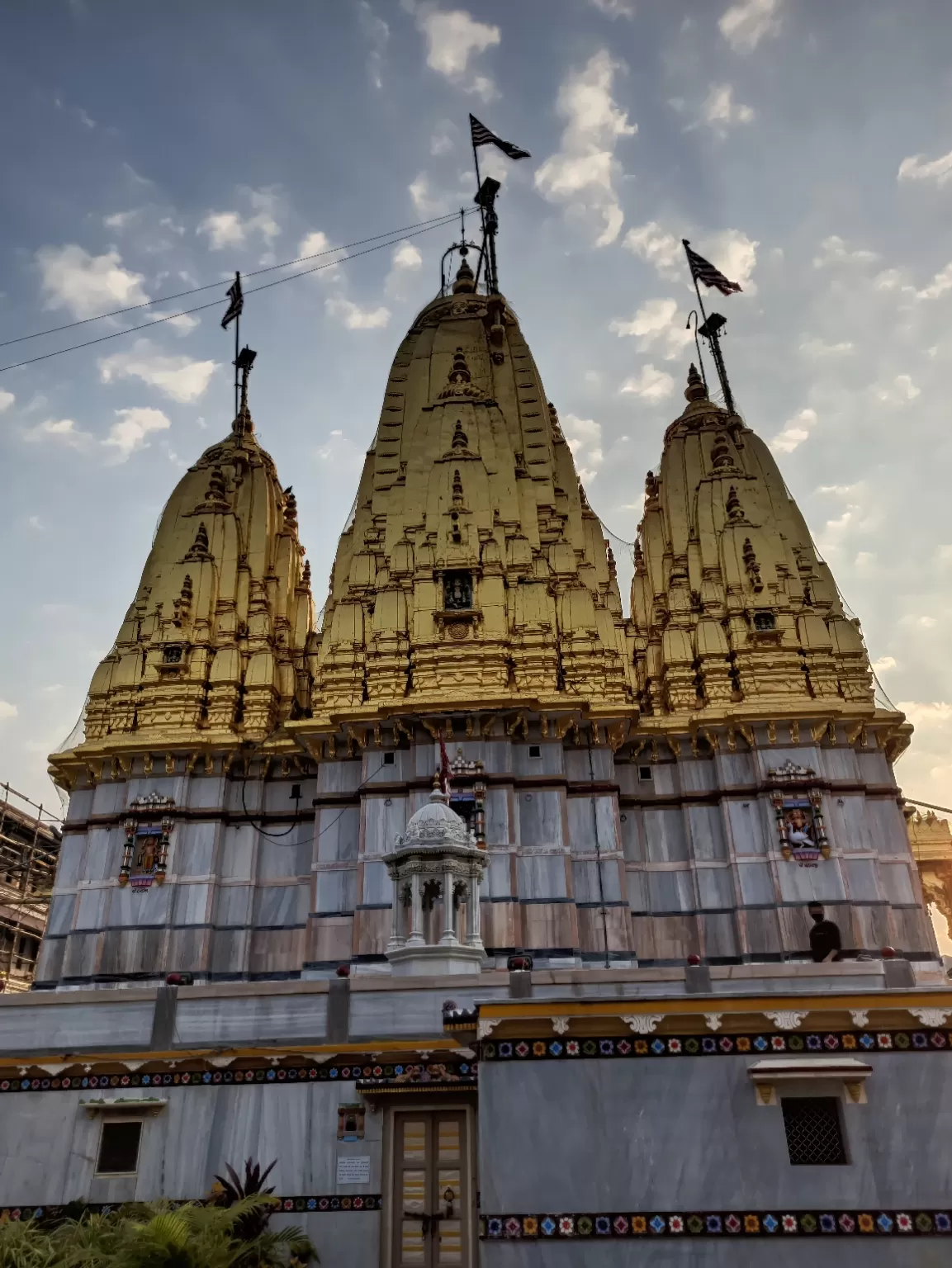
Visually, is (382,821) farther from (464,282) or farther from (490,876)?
(464,282)

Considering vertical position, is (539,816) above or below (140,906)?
above

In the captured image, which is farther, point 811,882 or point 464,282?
point 464,282

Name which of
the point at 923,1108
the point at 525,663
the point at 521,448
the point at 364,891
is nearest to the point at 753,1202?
the point at 923,1108

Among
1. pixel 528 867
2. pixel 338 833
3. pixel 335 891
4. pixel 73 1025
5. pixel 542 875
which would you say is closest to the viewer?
pixel 73 1025

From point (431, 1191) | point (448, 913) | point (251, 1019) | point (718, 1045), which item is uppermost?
point (448, 913)

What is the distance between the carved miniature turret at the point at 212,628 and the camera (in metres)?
30.8

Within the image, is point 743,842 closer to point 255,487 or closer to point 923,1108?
point 923,1108

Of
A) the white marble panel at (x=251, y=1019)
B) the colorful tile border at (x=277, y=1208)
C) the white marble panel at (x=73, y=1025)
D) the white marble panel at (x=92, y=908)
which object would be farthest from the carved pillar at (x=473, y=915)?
the white marble panel at (x=92, y=908)

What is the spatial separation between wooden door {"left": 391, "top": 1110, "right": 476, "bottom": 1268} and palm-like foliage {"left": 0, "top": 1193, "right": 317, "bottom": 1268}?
1304mm

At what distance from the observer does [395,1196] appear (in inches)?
547

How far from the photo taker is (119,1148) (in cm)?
1488

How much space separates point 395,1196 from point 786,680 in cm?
1998

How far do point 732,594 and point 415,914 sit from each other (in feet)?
57.1

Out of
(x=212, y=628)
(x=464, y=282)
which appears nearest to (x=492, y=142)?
(x=464, y=282)
